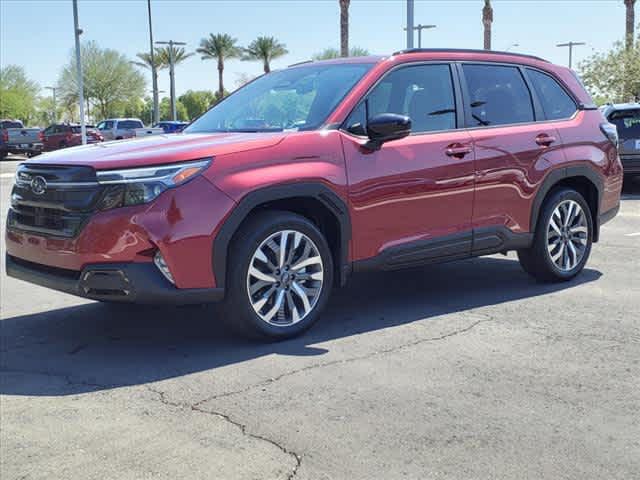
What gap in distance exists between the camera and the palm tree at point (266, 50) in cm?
6406

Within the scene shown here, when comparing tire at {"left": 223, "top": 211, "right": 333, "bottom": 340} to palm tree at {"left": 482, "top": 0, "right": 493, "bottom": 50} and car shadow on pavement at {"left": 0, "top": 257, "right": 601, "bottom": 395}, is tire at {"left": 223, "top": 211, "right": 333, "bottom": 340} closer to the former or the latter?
car shadow on pavement at {"left": 0, "top": 257, "right": 601, "bottom": 395}

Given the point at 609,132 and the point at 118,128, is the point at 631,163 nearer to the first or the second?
the point at 609,132

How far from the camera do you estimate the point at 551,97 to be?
22.5 feet

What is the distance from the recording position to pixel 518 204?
6348 millimetres

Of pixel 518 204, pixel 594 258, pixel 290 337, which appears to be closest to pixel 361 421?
pixel 290 337

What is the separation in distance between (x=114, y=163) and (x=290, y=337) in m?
1.50

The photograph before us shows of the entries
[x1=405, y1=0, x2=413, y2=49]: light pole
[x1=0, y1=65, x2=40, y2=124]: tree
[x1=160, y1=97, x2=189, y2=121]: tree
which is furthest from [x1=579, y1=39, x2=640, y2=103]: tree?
[x1=160, y1=97, x2=189, y2=121]: tree

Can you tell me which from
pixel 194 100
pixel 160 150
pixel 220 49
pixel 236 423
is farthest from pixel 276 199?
pixel 194 100

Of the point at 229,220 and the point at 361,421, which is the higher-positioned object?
the point at 229,220

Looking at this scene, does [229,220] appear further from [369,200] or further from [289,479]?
[289,479]

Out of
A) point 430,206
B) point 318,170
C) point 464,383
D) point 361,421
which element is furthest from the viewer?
point 430,206

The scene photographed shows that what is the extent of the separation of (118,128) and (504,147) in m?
38.8

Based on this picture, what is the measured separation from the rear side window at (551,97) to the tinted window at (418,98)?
105cm

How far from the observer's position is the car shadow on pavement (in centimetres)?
474
